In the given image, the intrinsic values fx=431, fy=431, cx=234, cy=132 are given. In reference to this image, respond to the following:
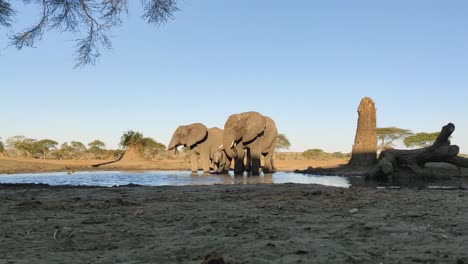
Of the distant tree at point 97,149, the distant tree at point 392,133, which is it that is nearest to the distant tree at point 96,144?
the distant tree at point 97,149

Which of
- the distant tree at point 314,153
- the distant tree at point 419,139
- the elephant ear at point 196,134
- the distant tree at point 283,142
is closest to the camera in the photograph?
the elephant ear at point 196,134

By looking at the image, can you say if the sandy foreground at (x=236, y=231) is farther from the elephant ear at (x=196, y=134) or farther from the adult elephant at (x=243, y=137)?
the elephant ear at (x=196, y=134)

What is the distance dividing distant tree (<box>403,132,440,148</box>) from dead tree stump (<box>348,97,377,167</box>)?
28440 mm

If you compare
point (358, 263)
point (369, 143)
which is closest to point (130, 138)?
point (369, 143)

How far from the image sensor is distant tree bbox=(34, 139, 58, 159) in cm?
4922

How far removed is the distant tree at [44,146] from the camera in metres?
49.2

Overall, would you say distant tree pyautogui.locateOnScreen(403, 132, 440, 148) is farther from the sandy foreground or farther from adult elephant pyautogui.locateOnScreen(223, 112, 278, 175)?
the sandy foreground

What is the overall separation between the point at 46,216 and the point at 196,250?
2410mm

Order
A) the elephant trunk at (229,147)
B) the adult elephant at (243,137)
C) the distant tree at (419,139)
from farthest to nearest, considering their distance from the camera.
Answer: the distant tree at (419,139) → the adult elephant at (243,137) → the elephant trunk at (229,147)

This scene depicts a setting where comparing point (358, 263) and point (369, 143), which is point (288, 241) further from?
point (369, 143)

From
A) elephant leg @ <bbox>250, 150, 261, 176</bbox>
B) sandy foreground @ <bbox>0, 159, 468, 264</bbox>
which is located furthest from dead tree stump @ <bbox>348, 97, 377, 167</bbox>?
sandy foreground @ <bbox>0, 159, 468, 264</bbox>

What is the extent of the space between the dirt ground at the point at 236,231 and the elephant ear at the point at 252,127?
51.1 feet

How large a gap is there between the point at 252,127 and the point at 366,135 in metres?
5.52

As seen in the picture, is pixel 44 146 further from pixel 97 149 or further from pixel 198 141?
pixel 198 141
